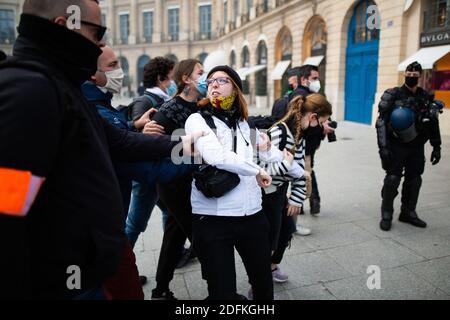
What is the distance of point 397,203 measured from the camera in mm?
5309

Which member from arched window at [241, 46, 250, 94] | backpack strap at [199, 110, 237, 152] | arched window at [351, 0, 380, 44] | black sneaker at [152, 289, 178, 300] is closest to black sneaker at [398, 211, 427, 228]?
black sneaker at [152, 289, 178, 300]

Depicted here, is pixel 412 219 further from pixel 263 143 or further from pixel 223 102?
pixel 223 102

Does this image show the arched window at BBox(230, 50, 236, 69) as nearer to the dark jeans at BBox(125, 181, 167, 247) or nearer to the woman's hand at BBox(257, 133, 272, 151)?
the dark jeans at BBox(125, 181, 167, 247)

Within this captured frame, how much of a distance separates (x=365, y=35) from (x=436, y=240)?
498 inches

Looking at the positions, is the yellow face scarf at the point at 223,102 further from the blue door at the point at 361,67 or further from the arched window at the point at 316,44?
the arched window at the point at 316,44

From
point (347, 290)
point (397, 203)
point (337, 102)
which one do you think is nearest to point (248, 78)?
point (337, 102)

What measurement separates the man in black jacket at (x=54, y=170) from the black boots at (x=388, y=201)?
379cm

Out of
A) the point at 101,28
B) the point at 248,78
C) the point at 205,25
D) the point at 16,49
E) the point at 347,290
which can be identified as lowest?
the point at 347,290

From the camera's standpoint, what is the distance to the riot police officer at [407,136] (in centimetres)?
426

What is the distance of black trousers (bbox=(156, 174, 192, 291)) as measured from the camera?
2.70 meters

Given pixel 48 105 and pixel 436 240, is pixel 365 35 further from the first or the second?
pixel 48 105

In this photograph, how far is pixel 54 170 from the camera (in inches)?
46.3

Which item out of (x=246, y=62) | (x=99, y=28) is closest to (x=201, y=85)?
(x=99, y=28)
